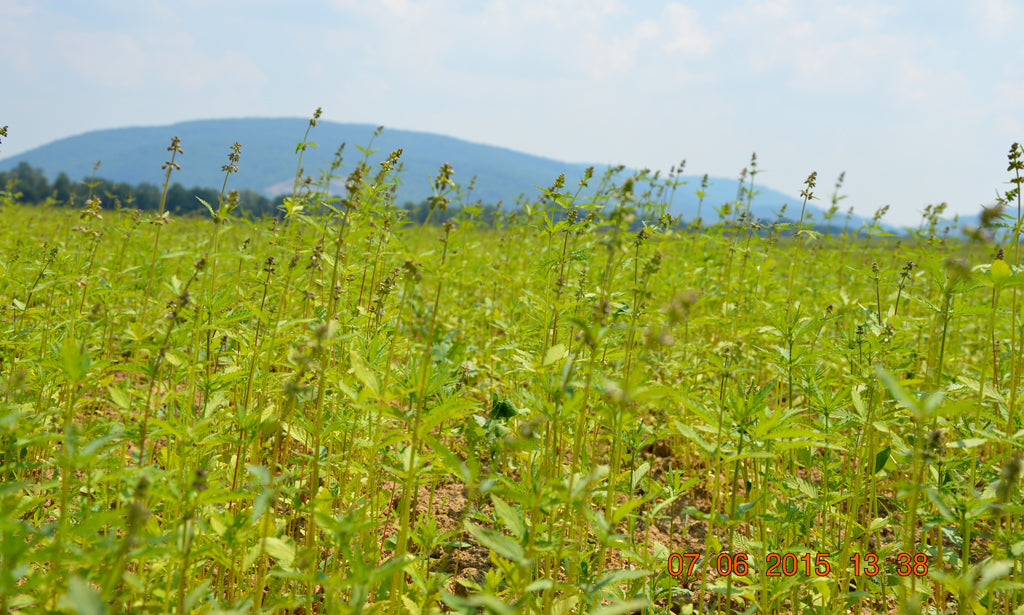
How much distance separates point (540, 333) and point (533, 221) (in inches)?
105

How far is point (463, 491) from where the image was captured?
373 centimetres

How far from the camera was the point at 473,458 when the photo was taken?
1748 mm

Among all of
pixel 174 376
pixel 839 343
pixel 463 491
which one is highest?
pixel 839 343

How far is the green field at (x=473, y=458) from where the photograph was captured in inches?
65.3

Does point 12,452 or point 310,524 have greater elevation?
point 310,524

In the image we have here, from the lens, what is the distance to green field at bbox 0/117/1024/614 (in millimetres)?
1658

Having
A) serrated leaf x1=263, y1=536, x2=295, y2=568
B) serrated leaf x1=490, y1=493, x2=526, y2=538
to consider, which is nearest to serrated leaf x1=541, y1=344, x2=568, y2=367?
serrated leaf x1=490, y1=493, x2=526, y2=538

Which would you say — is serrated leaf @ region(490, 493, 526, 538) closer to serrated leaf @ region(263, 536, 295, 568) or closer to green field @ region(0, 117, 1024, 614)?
green field @ region(0, 117, 1024, 614)

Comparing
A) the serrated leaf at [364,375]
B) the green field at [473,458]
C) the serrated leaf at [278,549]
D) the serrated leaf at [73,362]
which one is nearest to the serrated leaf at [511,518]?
the green field at [473,458]

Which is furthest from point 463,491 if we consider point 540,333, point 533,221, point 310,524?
point 533,221

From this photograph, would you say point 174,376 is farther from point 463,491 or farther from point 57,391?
point 463,491
